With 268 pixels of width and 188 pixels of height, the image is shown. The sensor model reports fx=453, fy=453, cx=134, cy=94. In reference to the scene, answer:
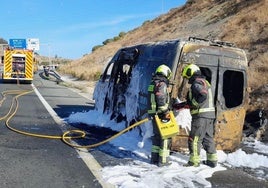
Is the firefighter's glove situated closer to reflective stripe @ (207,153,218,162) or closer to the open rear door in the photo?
reflective stripe @ (207,153,218,162)

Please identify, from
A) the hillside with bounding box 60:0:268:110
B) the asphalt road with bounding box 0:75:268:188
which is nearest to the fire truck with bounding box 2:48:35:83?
the hillside with bounding box 60:0:268:110

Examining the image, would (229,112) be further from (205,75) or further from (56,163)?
(56,163)

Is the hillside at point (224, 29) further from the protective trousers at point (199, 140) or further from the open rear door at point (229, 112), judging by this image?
the protective trousers at point (199, 140)

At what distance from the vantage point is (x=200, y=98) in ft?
23.2

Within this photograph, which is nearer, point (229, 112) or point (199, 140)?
point (199, 140)

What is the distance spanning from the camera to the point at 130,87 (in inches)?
387

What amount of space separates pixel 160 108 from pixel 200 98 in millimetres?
646

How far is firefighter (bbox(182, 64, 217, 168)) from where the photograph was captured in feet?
23.2

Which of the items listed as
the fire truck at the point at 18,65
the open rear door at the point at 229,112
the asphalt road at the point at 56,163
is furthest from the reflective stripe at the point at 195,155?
the fire truck at the point at 18,65

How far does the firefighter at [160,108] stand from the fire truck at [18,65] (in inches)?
962

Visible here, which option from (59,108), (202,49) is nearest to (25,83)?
(59,108)

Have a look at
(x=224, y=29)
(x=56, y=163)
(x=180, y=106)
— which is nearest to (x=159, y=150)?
(x=180, y=106)

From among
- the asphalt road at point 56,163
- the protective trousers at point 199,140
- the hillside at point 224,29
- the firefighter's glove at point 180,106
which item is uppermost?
the hillside at point 224,29

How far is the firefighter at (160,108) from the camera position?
711 cm
